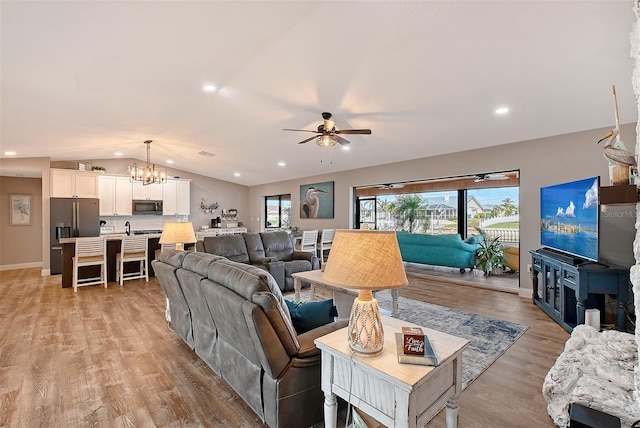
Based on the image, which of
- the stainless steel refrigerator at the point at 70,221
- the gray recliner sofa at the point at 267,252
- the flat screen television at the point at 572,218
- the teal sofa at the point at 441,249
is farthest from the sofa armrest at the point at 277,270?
the stainless steel refrigerator at the point at 70,221

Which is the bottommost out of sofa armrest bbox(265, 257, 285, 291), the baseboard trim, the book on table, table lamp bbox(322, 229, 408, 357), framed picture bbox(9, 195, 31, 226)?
the baseboard trim

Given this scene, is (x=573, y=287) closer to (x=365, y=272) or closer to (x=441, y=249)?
(x=365, y=272)

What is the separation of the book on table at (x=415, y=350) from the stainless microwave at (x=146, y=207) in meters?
8.36

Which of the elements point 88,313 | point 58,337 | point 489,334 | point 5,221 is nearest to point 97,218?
point 5,221

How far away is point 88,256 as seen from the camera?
5.22m

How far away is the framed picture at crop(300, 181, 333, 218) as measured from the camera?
305 inches

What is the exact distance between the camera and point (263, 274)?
1.72 m

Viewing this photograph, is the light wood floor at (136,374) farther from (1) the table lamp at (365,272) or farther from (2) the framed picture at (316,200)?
(2) the framed picture at (316,200)

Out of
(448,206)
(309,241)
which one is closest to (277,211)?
(309,241)

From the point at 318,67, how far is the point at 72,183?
685 cm

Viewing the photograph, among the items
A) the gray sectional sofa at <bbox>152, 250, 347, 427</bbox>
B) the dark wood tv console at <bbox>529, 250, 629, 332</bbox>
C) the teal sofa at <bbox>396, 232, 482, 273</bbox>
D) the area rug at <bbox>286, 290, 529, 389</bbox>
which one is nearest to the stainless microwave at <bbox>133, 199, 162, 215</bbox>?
the teal sofa at <bbox>396, 232, 482, 273</bbox>

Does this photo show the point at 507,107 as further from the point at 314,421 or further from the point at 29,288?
the point at 29,288

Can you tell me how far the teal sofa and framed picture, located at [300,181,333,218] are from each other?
6.81 ft

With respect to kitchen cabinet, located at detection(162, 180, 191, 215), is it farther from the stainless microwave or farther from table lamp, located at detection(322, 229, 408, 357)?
table lamp, located at detection(322, 229, 408, 357)
